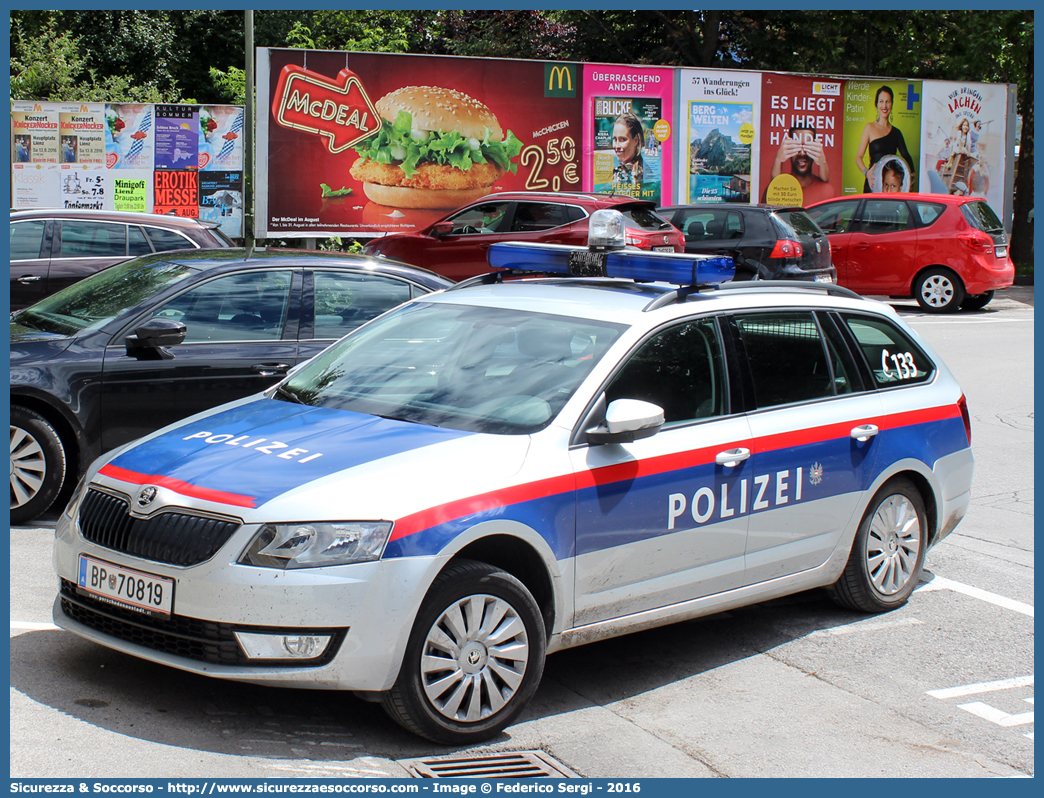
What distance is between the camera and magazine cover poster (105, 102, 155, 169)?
23406mm

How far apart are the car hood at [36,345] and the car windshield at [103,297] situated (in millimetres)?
89

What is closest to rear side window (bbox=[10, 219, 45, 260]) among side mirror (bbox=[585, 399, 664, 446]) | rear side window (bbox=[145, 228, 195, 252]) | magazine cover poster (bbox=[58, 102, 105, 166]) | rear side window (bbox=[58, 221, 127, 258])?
rear side window (bbox=[58, 221, 127, 258])

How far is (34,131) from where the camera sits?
2333 cm

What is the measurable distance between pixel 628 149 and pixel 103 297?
60.4 ft

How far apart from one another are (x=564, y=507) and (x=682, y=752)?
3.18 feet

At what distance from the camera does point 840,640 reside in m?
5.48

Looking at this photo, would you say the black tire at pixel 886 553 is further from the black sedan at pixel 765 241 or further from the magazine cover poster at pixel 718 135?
the magazine cover poster at pixel 718 135

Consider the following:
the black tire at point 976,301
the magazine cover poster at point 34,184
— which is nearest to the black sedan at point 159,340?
the black tire at point 976,301

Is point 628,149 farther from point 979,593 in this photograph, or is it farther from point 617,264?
point 617,264

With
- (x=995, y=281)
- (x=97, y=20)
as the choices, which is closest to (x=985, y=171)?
(x=995, y=281)

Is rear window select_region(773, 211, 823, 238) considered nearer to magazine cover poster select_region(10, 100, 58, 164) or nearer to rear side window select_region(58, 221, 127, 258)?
rear side window select_region(58, 221, 127, 258)

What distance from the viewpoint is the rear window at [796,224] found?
57.6 ft

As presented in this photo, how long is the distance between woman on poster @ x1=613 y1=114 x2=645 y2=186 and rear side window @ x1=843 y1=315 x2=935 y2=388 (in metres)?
18.8

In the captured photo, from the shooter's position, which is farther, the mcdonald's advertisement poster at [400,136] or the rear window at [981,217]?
the mcdonald's advertisement poster at [400,136]
